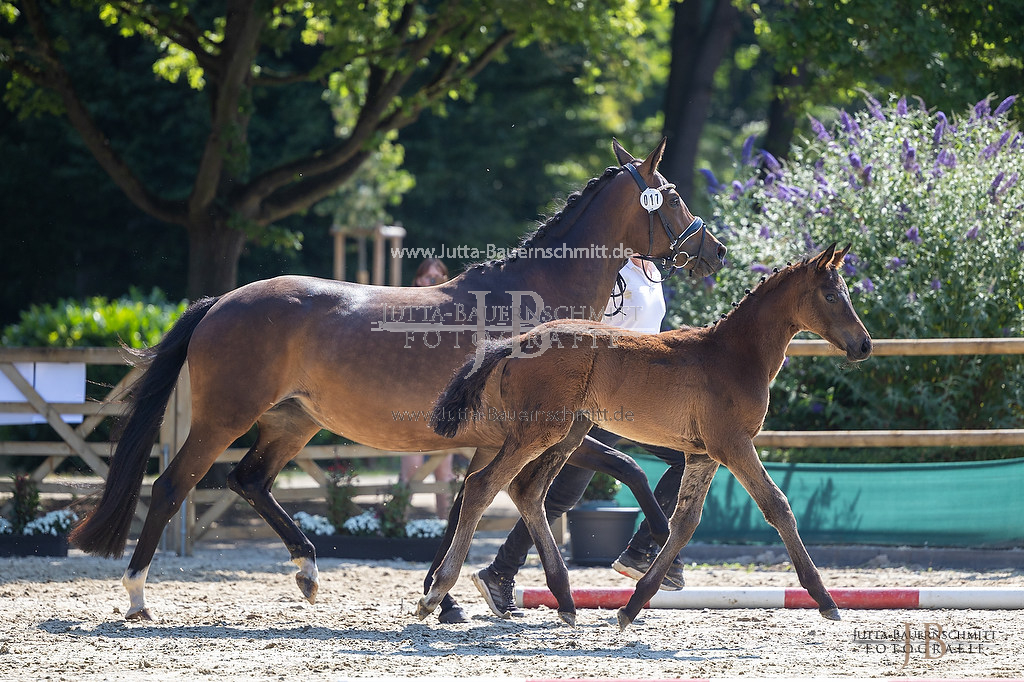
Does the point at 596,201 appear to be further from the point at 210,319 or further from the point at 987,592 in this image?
the point at 987,592

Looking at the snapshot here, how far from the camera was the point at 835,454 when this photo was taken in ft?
28.1

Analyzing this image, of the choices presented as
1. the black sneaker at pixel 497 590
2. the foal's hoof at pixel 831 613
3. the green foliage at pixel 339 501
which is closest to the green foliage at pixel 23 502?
the green foliage at pixel 339 501

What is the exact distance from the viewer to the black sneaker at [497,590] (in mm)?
5594

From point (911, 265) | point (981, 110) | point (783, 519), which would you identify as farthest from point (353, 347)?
point (981, 110)

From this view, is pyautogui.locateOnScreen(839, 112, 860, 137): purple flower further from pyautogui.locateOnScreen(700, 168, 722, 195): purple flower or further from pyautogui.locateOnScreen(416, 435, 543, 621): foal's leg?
pyautogui.locateOnScreen(416, 435, 543, 621): foal's leg

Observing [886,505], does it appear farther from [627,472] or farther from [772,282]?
[772,282]

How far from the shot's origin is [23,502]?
305 inches

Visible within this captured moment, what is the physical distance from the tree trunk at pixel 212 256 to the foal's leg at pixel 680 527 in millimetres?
6250

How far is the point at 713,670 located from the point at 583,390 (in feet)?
4.43

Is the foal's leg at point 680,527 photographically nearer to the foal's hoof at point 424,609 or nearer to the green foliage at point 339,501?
the foal's hoof at point 424,609

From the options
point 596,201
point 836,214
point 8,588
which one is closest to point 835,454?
point 836,214

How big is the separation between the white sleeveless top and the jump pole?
5.10ft

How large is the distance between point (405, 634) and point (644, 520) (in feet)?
4.96

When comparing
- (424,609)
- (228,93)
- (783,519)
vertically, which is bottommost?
(424,609)
